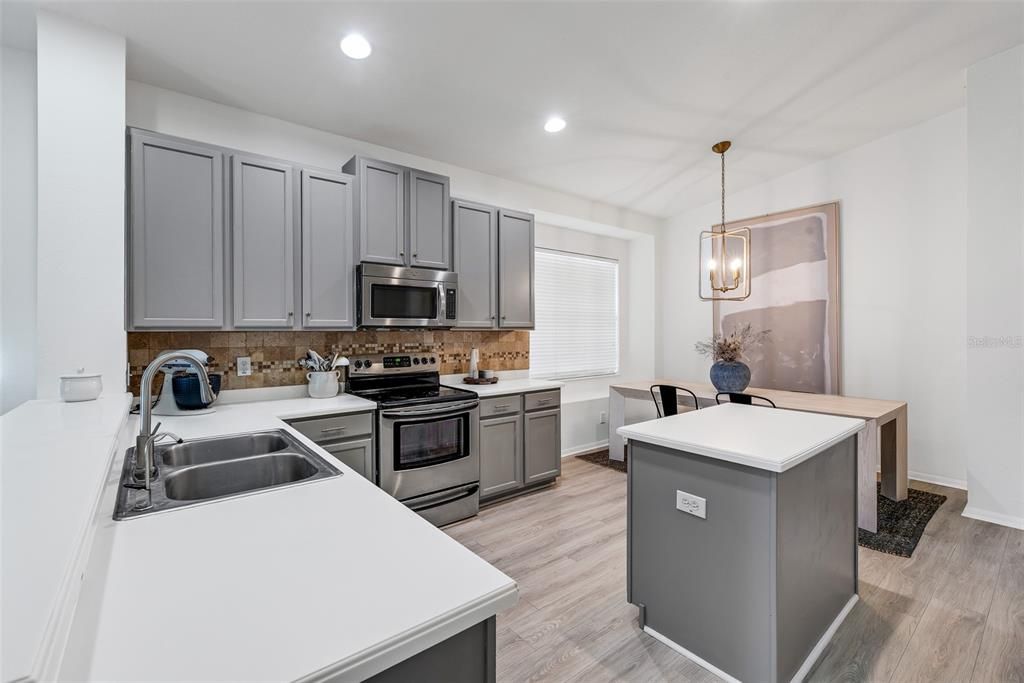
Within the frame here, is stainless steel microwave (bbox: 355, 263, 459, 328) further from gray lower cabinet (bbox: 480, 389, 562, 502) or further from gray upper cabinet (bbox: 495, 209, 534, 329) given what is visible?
gray lower cabinet (bbox: 480, 389, 562, 502)

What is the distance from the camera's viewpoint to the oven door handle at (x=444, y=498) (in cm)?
306

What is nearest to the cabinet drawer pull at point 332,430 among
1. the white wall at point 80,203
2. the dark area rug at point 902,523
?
the white wall at point 80,203

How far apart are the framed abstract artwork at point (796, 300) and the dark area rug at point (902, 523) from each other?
1092mm

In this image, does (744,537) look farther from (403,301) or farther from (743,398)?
(403,301)

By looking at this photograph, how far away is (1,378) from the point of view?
7.38ft

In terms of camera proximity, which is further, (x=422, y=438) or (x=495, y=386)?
(x=495, y=386)

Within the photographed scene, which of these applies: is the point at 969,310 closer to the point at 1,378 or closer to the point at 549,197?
the point at 549,197

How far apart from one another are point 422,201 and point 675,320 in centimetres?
367

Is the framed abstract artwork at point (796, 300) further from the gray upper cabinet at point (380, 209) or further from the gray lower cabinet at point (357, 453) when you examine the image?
the gray lower cabinet at point (357, 453)

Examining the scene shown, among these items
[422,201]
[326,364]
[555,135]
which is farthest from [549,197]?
[326,364]

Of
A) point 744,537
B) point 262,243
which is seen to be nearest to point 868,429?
point 744,537

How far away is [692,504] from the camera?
1833 mm

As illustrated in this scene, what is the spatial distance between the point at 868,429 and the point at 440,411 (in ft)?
9.40

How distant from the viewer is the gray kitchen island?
1.65 meters
